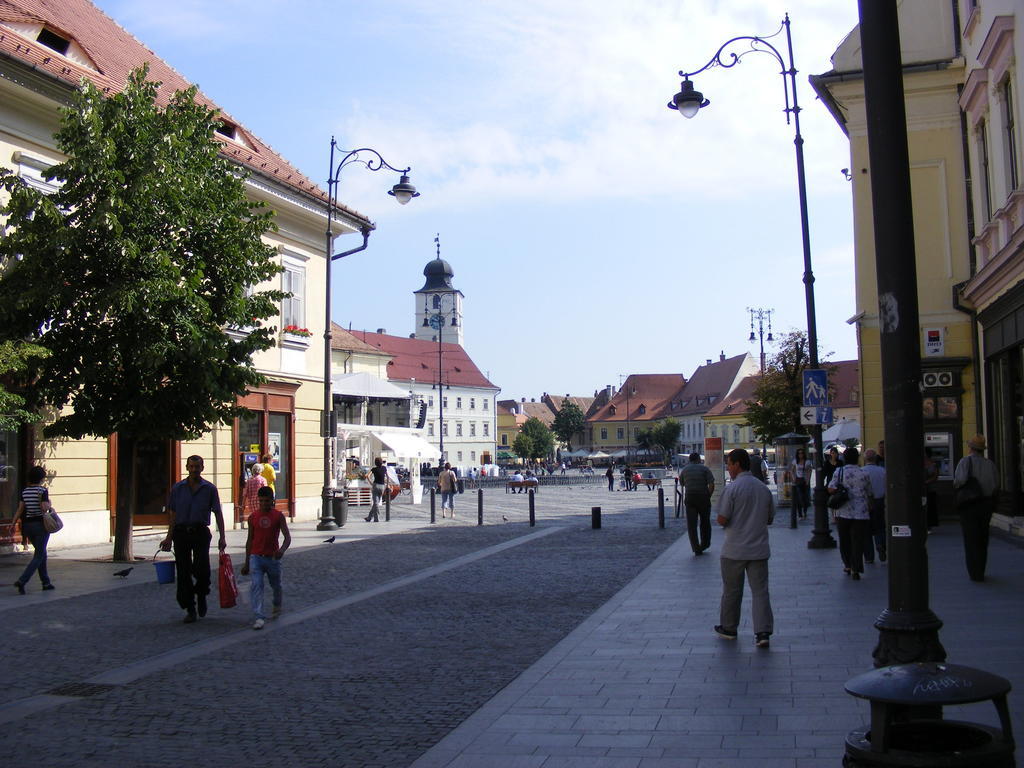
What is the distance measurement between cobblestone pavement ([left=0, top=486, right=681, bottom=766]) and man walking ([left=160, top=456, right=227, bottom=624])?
12.8 inches

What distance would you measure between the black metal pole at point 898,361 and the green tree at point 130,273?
12125 mm

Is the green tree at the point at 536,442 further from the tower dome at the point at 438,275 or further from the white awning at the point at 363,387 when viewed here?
the white awning at the point at 363,387

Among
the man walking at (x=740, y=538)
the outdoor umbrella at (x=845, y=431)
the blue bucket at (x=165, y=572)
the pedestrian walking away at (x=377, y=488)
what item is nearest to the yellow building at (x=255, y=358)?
the pedestrian walking away at (x=377, y=488)

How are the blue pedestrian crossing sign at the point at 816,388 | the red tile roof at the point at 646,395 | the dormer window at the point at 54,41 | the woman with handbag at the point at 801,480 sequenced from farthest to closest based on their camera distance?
the red tile roof at the point at 646,395, the woman with handbag at the point at 801,480, the dormer window at the point at 54,41, the blue pedestrian crossing sign at the point at 816,388

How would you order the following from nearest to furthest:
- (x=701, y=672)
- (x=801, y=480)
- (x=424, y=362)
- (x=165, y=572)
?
(x=701, y=672) < (x=165, y=572) < (x=801, y=480) < (x=424, y=362)

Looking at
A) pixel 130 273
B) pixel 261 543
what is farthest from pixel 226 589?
pixel 130 273

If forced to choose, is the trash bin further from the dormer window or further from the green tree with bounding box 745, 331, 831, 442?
the green tree with bounding box 745, 331, 831, 442

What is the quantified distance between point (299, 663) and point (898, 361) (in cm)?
583

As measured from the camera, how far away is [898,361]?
5.16 meters

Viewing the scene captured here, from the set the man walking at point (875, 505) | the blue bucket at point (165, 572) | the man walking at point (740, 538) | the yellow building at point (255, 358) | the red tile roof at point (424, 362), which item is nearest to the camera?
the man walking at point (740, 538)

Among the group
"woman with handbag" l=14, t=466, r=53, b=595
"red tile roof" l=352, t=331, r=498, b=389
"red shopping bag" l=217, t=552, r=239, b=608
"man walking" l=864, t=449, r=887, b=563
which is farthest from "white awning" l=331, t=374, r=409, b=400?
"red tile roof" l=352, t=331, r=498, b=389

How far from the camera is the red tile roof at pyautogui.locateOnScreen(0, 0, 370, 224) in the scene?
17.8 m

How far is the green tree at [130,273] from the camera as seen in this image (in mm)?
15086

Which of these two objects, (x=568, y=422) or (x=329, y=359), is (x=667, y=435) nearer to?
(x=568, y=422)
